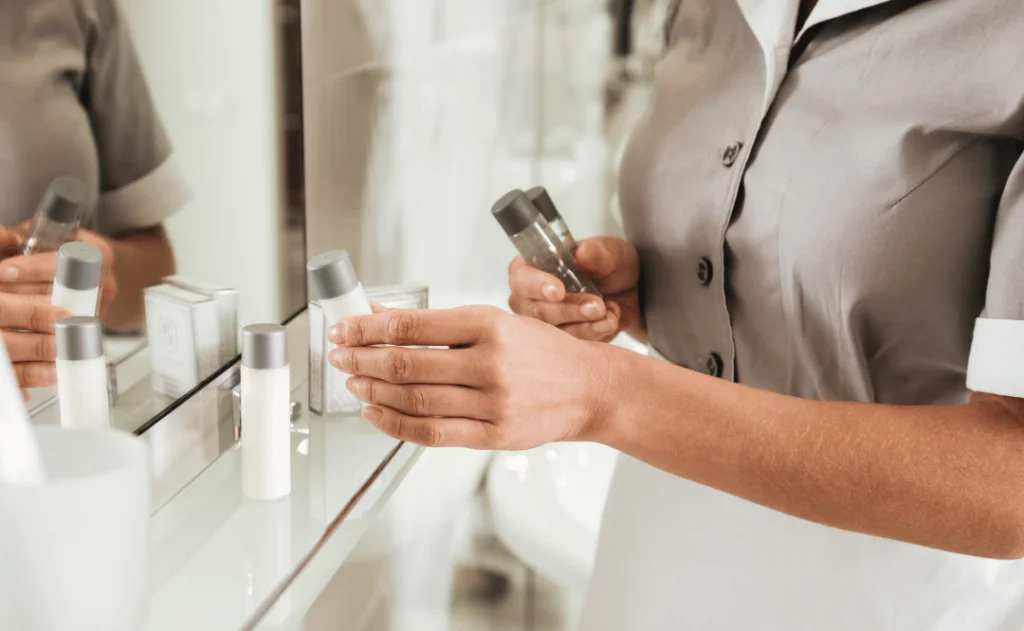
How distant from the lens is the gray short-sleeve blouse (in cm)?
36

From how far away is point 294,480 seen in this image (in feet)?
1.78

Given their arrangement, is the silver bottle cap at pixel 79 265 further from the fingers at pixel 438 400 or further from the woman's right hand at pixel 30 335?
the fingers at pixel 438 400

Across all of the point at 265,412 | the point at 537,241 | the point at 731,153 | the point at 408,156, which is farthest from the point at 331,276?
the point at 408,156

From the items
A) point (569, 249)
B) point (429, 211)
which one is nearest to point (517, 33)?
point (429, 211)

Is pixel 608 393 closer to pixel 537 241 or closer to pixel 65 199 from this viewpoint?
pixel 537 241

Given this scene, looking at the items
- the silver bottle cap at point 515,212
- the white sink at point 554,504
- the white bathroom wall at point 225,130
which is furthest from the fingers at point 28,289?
the white sink at point 554,504

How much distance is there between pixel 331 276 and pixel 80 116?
14 centimetres

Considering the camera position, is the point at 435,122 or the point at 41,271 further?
the point at 435,122

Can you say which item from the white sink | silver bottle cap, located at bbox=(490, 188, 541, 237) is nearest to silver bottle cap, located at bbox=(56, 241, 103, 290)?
silver bottle cap, located at bbox=(490, 188, 541, 237)

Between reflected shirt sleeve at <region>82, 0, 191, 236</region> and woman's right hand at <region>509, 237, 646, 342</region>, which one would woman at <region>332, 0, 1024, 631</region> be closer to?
woman's right hand at <region>509, 237, 646, 342</region>

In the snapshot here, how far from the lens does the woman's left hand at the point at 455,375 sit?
1.40 feet

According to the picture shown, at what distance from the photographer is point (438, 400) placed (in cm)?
43

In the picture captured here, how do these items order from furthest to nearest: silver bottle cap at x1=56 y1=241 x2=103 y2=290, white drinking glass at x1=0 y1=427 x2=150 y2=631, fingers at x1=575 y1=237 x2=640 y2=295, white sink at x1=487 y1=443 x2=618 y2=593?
white sink at x1=487 y1=443 x2=618 y2=593, fingers at x1=575 y1=237 x2=640 y2=295, silver bottle cap at x1=56 y1=241 x2=103 y2=290, white drinking glass at x1=0 y1=427 x2=150 y2=631

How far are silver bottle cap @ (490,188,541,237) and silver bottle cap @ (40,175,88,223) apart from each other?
255 millimetres
